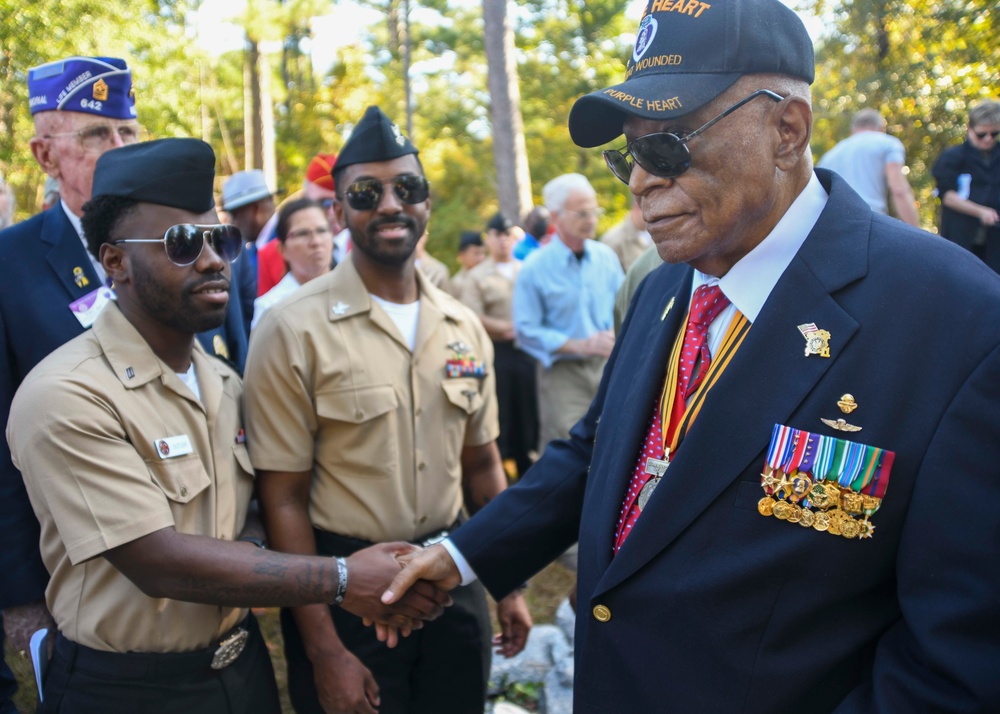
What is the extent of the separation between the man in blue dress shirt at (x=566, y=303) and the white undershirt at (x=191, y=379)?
11.9 ft

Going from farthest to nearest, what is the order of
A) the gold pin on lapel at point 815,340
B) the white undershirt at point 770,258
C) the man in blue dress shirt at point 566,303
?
the man in blue dress shirt at point 566,303 → the white undershirt at point 770,258 → the gold pin on lapel at point 815,340

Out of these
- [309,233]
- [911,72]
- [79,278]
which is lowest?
[309,233]

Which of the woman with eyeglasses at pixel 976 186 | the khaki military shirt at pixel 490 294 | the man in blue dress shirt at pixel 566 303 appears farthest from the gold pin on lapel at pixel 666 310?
the woman with eyeglasses at pixel 976 186

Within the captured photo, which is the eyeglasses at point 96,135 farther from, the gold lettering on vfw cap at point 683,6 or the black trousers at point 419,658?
the gold lettering on vfw cap at point 683,6

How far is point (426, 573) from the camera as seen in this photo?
2.74 m

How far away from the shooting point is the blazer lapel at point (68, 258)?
9.82ft

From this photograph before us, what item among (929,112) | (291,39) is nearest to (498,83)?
(929,112)

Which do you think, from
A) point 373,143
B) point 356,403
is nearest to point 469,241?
point 373,143

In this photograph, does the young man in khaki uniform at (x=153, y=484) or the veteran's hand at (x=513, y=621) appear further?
the veteran's hand at (x=513, y=621)

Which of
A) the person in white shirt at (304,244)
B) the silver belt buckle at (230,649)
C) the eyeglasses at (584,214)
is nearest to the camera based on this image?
the silver belt buckle at (230,649)

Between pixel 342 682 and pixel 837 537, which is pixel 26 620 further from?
pixel 837 537

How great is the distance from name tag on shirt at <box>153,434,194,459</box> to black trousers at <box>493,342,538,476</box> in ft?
17.5

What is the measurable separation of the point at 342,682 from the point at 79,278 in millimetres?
1649

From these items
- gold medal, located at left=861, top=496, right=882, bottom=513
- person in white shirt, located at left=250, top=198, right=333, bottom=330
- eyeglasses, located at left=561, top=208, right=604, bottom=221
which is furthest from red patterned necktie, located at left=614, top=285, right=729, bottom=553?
eyeglasses, located at left=561, top=208, right=604, bottom=221
